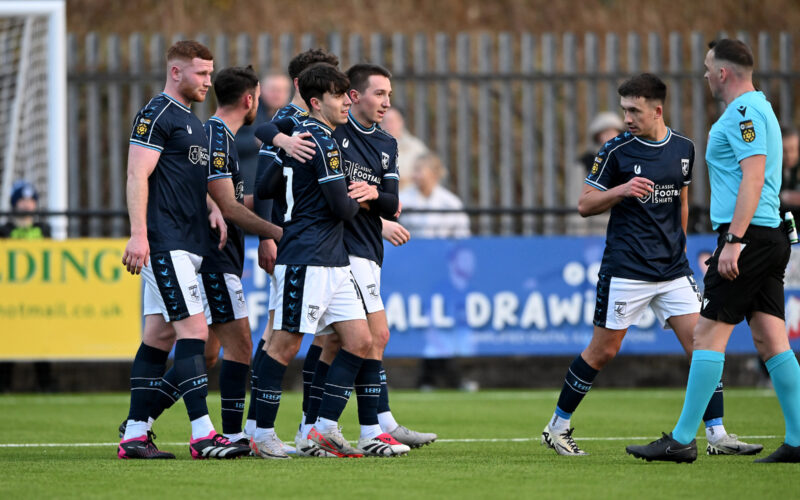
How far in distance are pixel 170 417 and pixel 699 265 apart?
5.47 meters

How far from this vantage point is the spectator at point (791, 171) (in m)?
12.1

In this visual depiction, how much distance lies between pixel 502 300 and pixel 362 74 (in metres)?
5.37

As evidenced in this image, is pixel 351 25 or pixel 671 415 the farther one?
pixel 351 25

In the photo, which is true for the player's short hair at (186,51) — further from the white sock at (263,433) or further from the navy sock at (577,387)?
the navy sock at (577,387)

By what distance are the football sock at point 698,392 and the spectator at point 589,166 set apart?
5854mm

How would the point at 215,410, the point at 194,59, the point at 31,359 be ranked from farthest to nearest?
1. the point at 31,359
2. the point at 215,410
3. the point at 194,59

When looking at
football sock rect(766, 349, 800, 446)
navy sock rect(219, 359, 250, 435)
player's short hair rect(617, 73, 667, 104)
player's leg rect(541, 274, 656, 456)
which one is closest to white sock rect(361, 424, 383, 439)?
navy sock rect(219, 359, 250, 435)

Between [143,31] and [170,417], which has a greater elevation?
[143,31]

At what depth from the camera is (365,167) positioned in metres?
7.17

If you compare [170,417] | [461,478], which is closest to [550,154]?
[170,417]

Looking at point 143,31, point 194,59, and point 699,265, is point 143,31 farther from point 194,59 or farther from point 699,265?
point 194,59

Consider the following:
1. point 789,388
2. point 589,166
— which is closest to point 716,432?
point 789,388

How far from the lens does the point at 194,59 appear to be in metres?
6.97

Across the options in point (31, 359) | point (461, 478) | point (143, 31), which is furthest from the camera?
point (143, 31)
